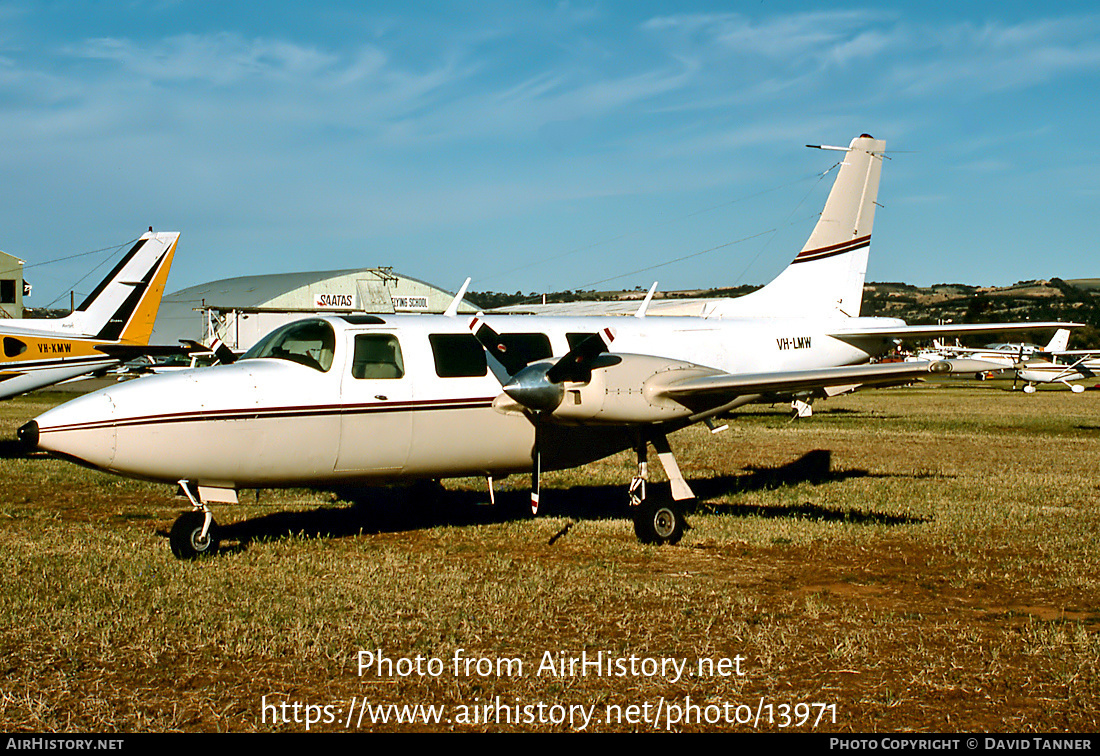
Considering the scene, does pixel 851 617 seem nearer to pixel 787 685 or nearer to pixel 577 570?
pixel 787 685

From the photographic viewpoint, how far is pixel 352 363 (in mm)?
10805

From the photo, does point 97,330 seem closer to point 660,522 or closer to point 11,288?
point 660,522

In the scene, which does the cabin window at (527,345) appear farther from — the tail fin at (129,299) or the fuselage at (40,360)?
the tail fin at (129,299)

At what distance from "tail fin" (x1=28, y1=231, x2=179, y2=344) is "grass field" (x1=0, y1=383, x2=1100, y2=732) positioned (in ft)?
36.3

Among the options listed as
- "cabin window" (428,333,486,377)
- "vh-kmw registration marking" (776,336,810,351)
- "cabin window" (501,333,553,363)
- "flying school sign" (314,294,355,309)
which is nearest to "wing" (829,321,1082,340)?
"vh-kmw registration marking" (776,336,810,351)

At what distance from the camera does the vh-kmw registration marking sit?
50.0ft

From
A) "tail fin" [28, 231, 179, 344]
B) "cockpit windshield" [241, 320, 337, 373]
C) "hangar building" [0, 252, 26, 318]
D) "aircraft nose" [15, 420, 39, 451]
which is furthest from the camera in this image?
"hangar building" [0, 252, 26, 318]

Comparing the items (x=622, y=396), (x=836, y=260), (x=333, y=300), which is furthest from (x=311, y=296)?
(x=622, y=396)

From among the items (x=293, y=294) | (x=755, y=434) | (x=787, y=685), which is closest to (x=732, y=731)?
(x=787, y=685)

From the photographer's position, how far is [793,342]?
1546 centimetres

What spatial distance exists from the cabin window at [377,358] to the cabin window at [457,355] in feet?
1.60

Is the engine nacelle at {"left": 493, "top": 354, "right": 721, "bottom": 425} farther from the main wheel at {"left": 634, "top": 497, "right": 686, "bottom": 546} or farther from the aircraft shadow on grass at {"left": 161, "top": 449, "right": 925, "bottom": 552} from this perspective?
the aircraft shadow on grass at {"left": 161, "top": 449, "right": 925, "bottom": 552}

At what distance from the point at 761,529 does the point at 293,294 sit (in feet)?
218

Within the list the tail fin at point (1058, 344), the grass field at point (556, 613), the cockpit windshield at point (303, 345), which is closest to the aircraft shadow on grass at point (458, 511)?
the grass field at point (556, 613)
